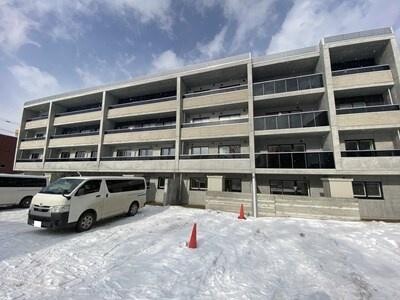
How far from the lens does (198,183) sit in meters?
16.0

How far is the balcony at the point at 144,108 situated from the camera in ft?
55.6

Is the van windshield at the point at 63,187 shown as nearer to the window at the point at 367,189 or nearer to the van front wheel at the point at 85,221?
the van front wheel at the point at 85,221

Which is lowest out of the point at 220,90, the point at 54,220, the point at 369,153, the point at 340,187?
the point at 54,220

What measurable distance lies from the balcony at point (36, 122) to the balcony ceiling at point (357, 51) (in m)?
29.7

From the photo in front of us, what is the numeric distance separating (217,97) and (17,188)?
1524 centimetres

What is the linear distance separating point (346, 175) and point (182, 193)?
11884 mm

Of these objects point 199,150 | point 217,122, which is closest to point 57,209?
point 199,150

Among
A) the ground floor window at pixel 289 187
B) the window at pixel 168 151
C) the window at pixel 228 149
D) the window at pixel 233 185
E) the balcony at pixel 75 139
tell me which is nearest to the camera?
the ground floor window at pixel 289 187

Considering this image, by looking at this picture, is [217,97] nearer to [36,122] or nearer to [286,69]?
[286,69]

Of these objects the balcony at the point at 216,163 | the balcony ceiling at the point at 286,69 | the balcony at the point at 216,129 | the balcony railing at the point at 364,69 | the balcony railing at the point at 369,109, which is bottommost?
the balcony at the point at 216,163

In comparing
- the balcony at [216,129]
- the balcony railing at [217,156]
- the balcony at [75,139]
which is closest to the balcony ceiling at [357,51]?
the balcony at [216,129]

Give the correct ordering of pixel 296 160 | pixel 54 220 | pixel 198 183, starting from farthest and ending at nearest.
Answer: pixel 198 183 → pixel 296 160 → pixel 54 220

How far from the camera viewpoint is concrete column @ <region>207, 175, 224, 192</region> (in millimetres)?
13781

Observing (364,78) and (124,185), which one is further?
(364,78)
